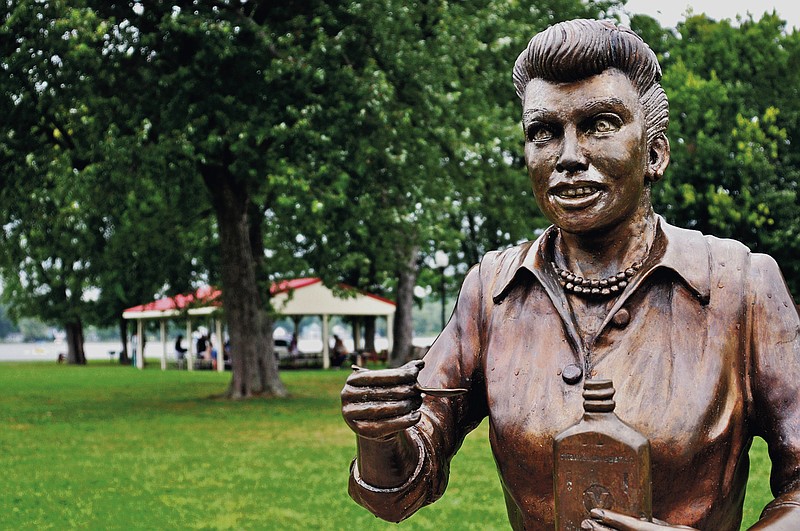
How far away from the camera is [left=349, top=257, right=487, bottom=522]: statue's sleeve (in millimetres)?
2262

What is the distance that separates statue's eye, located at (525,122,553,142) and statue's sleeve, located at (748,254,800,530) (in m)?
0.54

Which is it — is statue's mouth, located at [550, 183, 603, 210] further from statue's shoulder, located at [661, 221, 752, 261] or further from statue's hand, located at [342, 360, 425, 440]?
statue's hand, located at [342, 360, 425, 440]

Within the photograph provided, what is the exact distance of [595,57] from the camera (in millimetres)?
2162

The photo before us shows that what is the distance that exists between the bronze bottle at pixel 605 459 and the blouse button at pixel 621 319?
15.9 inches

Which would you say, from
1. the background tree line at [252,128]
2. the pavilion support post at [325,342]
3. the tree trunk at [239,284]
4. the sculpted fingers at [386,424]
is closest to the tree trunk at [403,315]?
the pavilion support post at [325,342]

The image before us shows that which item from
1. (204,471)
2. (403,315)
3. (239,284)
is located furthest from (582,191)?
(403,315)

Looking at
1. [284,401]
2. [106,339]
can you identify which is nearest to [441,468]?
[284,401]

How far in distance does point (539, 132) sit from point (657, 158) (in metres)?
0.28

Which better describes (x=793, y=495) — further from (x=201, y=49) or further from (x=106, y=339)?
(x=106, y=339)

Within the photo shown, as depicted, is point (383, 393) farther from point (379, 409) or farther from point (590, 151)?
point (590, 151)

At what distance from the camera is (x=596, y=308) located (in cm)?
227

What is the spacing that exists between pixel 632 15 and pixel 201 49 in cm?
2014

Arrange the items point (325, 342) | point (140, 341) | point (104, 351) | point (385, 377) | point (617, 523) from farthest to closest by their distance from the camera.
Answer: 1. point (104, 351)
2. point (140, 341)
3. point (325, 342)
4. point (385, 377)
5. point (617, 523)

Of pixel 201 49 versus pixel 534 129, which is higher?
pixel 201 49
